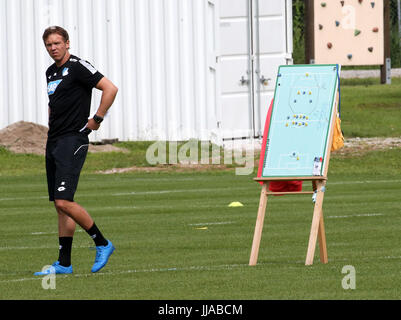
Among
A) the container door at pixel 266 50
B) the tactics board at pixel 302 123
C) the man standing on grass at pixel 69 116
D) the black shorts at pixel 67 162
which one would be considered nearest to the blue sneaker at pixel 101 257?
the man standing on grass at pixel 69 116

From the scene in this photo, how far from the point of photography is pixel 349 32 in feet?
129

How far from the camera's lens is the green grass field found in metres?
9.78

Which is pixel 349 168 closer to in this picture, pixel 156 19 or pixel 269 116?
pixel 156 19

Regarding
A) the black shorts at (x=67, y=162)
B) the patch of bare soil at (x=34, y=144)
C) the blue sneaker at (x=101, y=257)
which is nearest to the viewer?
the black shorts at (x=67, y=162)

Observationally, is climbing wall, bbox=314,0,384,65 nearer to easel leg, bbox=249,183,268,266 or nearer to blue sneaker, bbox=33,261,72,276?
easel leg, bbox=249,183,268,266

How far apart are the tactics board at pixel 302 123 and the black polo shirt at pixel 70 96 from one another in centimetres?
169

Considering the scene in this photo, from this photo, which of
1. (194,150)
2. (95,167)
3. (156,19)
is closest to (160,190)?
(95,167)

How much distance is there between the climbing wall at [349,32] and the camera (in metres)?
39.0

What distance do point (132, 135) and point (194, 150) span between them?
1.65 m

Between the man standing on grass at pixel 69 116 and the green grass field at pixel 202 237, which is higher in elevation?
the man standing on grass at pixel 69 116

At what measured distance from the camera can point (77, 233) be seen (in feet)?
47.9

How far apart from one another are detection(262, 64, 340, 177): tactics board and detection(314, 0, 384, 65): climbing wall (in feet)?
91.7

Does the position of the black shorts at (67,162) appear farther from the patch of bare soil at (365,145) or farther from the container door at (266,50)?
the container door at (266,50)

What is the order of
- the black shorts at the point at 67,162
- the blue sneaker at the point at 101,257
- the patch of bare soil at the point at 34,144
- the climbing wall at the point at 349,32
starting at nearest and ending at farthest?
the black shorts at the point at 67,162 < the blue sneaker at the point at 101,257 < the patch of bare soil at the point at 34,144 < the climbing wall at the point at 349,32
